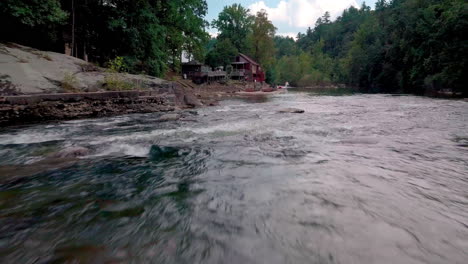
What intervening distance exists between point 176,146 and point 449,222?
5.13 m

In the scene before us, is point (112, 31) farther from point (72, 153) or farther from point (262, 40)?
point (262, 40)

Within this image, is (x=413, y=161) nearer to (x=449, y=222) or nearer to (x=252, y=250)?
(x=449, y=222)

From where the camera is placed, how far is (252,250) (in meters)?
2.28

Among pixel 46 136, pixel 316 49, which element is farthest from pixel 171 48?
pixel 316 49

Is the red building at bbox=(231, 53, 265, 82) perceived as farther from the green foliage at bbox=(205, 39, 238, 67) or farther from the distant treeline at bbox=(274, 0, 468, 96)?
the distant treeline at bbox=(274, 0, 468, 96)

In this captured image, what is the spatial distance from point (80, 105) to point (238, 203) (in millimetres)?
9497

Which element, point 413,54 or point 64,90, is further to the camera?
point 413,54

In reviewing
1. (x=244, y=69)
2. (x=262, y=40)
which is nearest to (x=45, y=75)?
(x=244, y=69)

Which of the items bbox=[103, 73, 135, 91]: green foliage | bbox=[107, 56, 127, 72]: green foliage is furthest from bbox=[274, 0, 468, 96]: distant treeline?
bbox=[107, 56, 127, 72]: green foliage

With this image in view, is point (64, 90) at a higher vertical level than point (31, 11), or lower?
lower

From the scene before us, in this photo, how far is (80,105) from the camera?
33.2ft

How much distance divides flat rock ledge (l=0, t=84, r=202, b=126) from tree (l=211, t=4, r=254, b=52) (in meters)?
52.6

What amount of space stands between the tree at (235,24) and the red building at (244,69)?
6978 mm

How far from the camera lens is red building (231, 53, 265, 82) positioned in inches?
2132
